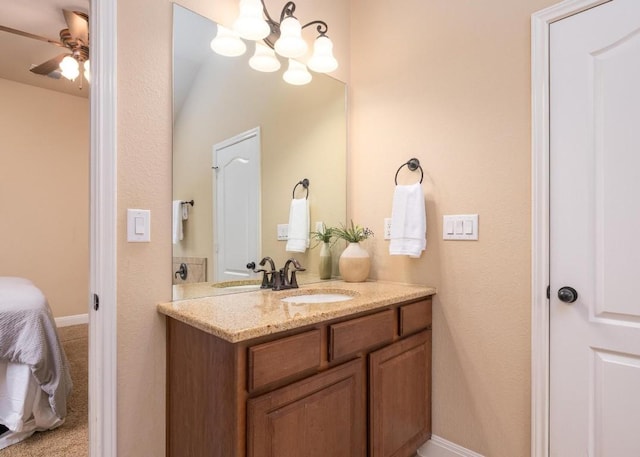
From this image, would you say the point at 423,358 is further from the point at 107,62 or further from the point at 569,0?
the point at 107,62

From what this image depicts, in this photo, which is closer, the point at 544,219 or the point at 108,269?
the point at 108,269

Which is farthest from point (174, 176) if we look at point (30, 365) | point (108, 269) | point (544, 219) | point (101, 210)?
point (544, 219)

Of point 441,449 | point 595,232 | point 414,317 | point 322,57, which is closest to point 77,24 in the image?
point 322,57

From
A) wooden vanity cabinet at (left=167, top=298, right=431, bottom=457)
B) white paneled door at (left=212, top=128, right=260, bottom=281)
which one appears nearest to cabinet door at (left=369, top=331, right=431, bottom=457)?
wooden vanity cabinet at (left=167, top=298, right=431, bottom=457)

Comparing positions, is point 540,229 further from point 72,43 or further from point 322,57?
point 72,43

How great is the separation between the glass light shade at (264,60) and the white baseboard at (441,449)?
204cm

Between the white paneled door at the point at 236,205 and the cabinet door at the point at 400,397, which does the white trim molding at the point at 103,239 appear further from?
the cabinet door at the point at 400,397

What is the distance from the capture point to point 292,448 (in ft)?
3.75

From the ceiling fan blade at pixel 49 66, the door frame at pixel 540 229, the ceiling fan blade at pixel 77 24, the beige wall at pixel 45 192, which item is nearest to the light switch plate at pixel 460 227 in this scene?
the door frame at pixel 540 229

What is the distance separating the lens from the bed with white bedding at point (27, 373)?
184 cm

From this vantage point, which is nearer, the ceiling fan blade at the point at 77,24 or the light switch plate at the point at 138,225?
the light switch plate at the point at 138,225

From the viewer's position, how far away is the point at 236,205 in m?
1.78

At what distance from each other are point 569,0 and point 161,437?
231 cm

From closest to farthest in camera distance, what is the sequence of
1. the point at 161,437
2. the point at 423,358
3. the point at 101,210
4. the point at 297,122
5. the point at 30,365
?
the point at 101,210
the point at 161,437
the point at 423,358
the point at 30,365
the point at 297,122
